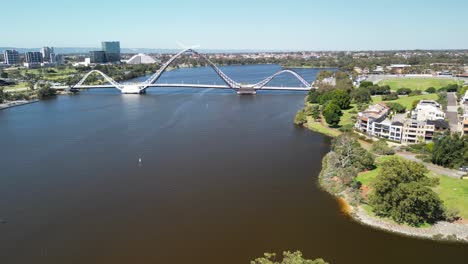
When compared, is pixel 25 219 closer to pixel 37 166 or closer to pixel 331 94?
pixel 37 166

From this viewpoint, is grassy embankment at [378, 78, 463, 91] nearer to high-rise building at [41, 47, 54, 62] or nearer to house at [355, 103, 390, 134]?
house at [355, 103, 390, 134]

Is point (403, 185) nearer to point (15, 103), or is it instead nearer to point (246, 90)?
point (246, 90)

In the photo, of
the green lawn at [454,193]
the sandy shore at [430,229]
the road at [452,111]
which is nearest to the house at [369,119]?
the road at [452,111]

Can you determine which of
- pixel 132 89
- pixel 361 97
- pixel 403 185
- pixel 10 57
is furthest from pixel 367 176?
pixel 10 57

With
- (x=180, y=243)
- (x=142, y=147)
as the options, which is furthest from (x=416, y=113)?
(x=180, y=243)

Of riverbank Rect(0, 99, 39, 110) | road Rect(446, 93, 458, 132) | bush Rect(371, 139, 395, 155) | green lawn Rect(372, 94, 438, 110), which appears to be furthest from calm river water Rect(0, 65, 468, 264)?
green lawn Rect(372, 94, 438, 110)

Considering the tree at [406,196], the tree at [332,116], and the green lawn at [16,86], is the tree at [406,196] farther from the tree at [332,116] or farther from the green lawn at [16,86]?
the green lawn at [16,86]
